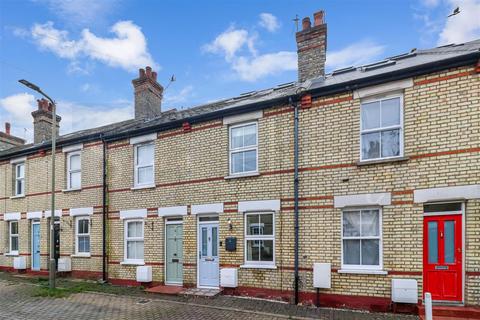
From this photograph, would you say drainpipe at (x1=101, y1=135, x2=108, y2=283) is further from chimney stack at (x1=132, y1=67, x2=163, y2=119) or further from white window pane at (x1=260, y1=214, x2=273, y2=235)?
white window pane at (x1=260, y1=214, x2=273, y2=235)

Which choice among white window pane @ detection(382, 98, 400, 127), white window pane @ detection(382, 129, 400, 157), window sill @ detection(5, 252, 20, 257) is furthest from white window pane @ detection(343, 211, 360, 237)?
window sill @ detection(5, 252, 20, 257)

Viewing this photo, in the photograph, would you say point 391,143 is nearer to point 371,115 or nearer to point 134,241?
point 371,115

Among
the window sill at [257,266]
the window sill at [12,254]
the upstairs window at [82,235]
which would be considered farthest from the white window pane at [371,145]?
the window sill at [12,254]

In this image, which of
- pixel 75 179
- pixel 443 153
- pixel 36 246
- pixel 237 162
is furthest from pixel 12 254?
pixel 443 153

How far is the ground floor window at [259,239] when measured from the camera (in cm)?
1023

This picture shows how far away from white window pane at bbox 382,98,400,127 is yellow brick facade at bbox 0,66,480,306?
0.26 metres

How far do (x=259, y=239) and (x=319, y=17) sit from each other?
25.7ft

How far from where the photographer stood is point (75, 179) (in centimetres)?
1504

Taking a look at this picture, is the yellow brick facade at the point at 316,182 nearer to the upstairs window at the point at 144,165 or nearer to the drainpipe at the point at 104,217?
the drainpipe at the point at 104,217

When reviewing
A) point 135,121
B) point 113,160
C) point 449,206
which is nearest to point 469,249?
point 449,206

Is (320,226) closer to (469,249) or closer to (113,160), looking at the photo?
(469,249)

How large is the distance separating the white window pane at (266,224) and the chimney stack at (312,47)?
16.3ft

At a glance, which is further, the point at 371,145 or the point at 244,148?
the point at 244,148

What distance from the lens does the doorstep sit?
7355 mm
